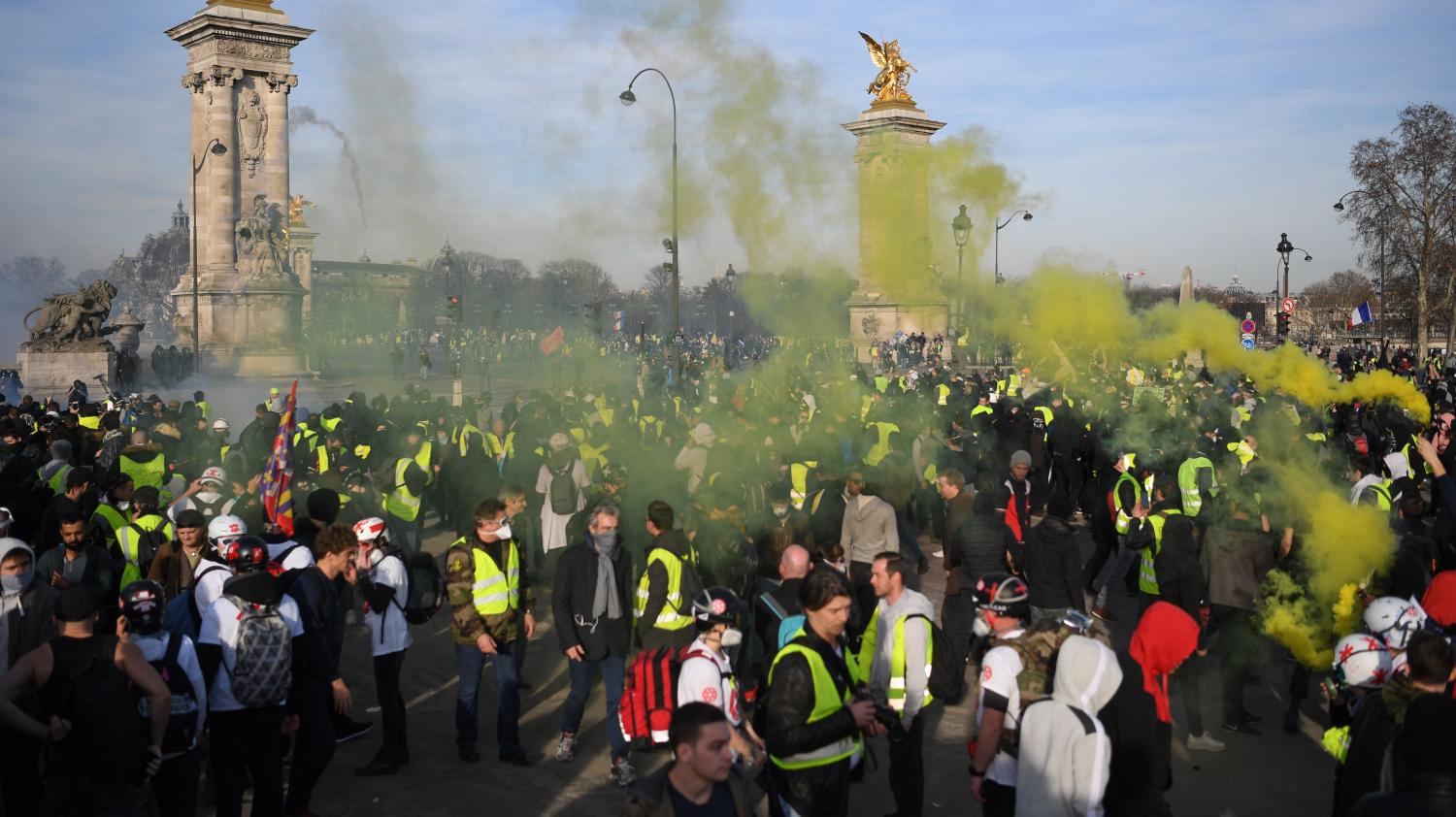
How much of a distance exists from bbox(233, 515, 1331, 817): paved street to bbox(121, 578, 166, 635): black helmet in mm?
2096

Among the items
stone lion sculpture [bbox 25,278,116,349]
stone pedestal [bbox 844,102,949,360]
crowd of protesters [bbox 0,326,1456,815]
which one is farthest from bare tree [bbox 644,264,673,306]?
crowd of protesters [bbox 0,326,1456,815]

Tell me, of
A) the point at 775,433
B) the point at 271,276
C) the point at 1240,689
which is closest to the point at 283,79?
the point at 271,276

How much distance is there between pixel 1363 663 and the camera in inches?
211

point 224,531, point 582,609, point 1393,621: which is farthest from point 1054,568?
point 224,531

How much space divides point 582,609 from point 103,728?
301cm

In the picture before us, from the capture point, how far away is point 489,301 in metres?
64.2

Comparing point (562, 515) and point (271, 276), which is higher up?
point (271, 276)

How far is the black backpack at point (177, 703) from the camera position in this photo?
553cm

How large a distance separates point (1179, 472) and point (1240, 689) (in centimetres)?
282

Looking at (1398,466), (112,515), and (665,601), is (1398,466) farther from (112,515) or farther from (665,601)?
(112,515)

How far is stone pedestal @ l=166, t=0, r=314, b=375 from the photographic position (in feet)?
120

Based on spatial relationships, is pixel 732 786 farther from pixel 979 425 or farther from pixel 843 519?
pixel 979 425

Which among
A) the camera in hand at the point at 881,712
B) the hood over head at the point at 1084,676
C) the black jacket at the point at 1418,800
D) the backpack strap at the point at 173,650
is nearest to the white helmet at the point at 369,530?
the backpack strap at the point at 173,650

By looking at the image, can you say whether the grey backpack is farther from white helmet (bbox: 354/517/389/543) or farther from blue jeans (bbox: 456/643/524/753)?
blue jeans (bbox: 456/643/524/753)
